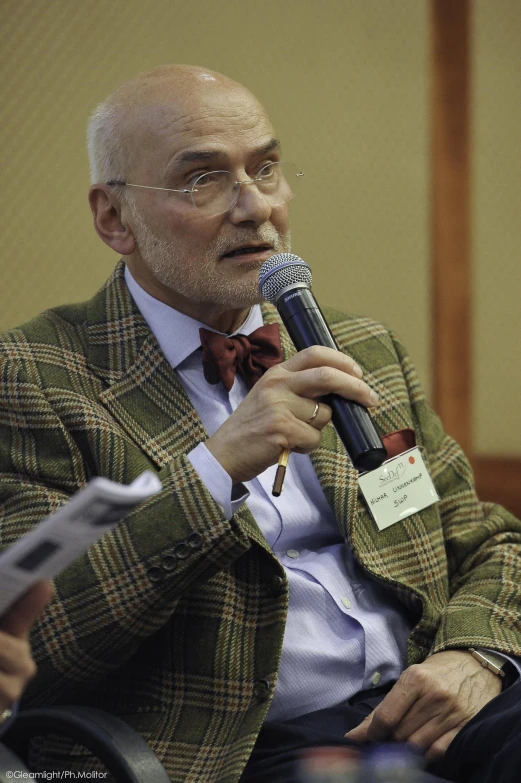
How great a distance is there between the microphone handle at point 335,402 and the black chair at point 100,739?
18.9 inches

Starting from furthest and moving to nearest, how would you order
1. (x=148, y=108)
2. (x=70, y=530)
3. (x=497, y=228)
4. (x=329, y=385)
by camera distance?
(x=497, y=228) < (x=148, y=108) < (x=329, y=385) < (x=70, y=530)

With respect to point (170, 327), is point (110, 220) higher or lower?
higher

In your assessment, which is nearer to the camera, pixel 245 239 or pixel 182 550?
pixel 182 550

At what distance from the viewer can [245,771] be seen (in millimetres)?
1584

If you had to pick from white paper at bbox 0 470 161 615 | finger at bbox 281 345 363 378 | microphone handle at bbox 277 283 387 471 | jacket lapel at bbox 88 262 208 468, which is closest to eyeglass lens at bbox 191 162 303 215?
jacket lapel at bbox 88 262 208 468

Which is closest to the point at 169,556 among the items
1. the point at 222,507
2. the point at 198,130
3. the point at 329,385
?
the point at 222,507

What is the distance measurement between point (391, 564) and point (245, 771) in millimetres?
479

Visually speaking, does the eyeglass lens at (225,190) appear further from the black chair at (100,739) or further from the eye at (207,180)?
the black chair at (100,739)

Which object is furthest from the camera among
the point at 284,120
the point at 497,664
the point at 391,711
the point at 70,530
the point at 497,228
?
the point at 497,228

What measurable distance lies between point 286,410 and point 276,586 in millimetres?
383

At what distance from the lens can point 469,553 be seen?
199cm

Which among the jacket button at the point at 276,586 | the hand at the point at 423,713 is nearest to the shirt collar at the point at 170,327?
the jacket button at the point at 276,586

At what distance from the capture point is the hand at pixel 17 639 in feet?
3.12

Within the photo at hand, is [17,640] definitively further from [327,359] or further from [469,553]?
[469,553]
